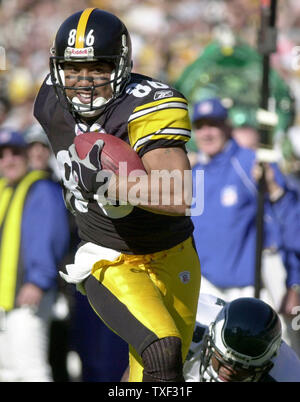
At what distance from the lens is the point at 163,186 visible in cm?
282

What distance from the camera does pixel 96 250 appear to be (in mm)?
3277

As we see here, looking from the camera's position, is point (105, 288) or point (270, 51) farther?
point (270, 51)

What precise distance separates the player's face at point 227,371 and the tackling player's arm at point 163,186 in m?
0.72

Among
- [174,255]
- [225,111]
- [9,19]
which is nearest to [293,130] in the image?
[225,111]

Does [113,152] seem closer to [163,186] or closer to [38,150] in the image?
[163,186]

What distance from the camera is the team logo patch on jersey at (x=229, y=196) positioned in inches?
213

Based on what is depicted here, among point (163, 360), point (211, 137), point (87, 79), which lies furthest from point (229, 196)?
point (163, 360)

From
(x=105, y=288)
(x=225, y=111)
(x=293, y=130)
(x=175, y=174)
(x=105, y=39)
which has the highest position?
(x=105, y=39)

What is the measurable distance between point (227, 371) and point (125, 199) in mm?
897

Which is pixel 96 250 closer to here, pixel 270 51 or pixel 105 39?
pixel 105 39

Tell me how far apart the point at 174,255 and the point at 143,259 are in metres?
0.13

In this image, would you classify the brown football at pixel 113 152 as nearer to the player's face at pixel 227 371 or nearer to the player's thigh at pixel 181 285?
the player's thigh at pixel 181 285

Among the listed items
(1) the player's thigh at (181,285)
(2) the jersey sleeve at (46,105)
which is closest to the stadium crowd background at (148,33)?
(2) the jersey sleeve at (46,105)

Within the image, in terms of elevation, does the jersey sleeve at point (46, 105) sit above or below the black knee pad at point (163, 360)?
above
